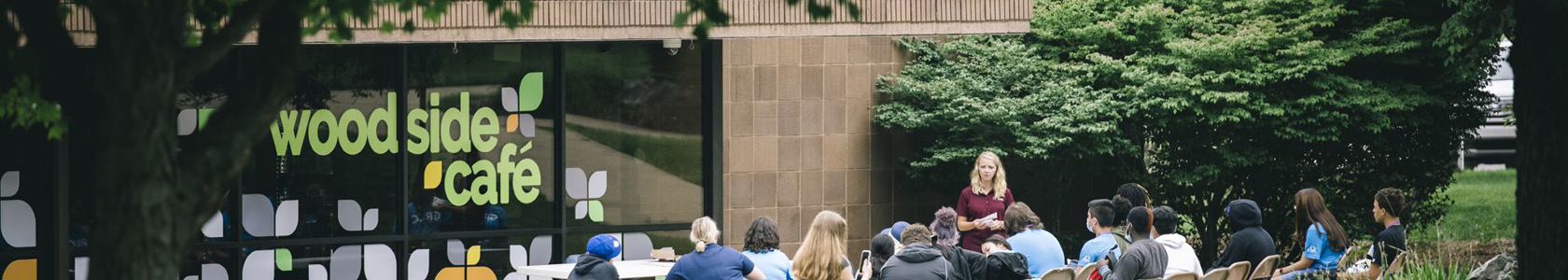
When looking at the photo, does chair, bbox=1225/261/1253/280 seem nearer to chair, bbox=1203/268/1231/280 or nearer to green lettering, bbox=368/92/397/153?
chair, bbox=1203/268/1231/280

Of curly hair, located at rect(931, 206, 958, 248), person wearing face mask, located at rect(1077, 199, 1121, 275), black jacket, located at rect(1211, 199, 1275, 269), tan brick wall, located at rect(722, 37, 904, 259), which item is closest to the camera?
curly hair, located at rect(931, 206, 958, 248)

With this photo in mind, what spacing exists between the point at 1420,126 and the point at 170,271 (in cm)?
1366

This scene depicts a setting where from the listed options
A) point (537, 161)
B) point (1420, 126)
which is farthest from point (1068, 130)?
point (537, 161)

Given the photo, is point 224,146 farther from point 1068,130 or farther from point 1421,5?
point 1421,5

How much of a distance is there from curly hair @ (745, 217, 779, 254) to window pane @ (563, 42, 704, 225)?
4330mm

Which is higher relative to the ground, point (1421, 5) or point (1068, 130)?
point (1421, 5)

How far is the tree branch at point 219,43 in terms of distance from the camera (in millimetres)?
5789

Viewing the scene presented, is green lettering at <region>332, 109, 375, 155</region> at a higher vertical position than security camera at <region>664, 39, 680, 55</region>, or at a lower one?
lower

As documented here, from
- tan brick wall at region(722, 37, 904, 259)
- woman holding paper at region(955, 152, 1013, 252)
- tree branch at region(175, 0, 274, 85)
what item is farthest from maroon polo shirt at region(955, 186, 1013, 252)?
tree branch at region(175, 0, 274, 85)

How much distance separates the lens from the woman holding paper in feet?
47.3

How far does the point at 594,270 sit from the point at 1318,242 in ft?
16.8

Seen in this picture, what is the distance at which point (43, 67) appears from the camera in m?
6.36

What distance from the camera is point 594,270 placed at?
1060 cm

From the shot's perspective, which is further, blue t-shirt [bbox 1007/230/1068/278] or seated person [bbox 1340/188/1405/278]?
seated person [bbox 1340/188/1405/278]
